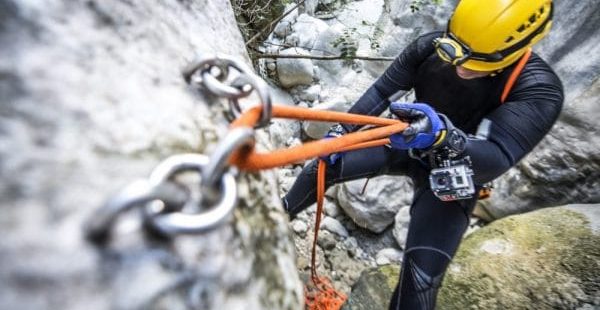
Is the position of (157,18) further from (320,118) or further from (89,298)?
(89,298)

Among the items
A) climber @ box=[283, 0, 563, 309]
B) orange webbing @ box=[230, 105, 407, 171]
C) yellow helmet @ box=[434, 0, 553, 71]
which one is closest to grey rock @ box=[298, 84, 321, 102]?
climber @ box=[283, 0, 563, 309]

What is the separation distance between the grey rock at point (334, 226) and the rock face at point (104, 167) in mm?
2217

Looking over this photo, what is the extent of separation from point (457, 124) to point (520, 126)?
440mm

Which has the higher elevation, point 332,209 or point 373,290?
point 373,290

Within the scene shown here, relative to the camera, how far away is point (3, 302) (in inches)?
12.4

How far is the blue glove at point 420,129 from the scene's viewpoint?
1373mm

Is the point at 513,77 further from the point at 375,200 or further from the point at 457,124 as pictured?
the point at 375,200

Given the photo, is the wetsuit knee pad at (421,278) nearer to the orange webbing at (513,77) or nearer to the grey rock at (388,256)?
the orange webbing at (513,77)

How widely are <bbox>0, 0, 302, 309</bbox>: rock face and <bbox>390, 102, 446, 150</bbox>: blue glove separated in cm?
87

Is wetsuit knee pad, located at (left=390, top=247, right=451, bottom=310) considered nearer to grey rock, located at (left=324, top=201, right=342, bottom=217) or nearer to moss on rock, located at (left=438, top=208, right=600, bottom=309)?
moss on rock, located at (left=438, top=208, right=600, bottom=309)

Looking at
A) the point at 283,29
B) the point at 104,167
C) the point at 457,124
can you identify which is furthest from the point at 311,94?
the point at 104,167

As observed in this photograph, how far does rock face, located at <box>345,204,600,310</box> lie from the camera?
1.88 m

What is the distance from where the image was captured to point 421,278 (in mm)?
1661

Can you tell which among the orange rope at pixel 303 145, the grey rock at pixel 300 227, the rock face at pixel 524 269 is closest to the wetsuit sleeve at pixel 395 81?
the orange rope at pixel 303 145
